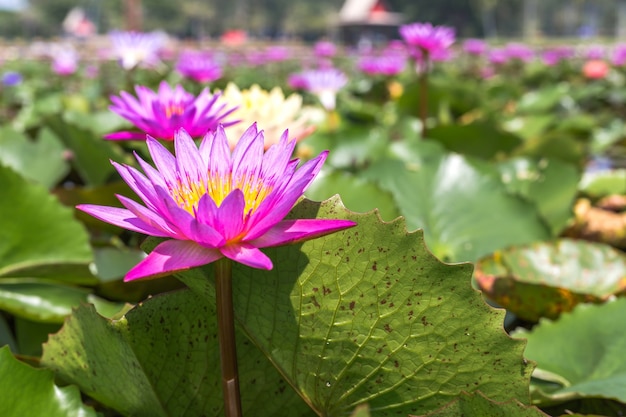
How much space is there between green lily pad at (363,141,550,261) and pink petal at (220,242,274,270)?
0.59 meters

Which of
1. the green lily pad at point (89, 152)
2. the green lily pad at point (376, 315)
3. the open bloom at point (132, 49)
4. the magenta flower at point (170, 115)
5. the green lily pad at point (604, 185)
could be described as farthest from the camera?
the open bloom at point (132, 49)

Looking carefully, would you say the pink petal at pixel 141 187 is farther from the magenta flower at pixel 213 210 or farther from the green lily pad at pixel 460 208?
the green lily pad at pixel 460 208

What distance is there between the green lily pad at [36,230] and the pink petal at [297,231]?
1.60 ft

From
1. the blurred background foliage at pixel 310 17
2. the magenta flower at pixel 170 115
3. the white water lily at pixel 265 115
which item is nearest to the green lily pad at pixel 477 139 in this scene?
the white water lily at pixel 265 115

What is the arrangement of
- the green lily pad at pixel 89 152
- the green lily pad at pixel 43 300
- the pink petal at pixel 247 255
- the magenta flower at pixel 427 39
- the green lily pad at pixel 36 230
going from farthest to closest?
1. the magenta flower at pixel 427 39
2. the green lily pad at pixel 89 152
3. the green lily pad at pixel 36 230
4. the green lily pad at pixel 43 300
5. the pink petal at pixel 247 255

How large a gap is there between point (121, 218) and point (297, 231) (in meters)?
0.11

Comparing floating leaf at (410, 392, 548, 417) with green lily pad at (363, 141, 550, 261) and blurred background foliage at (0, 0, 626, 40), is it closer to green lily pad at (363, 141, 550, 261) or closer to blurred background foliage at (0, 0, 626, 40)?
green lily pad at (363, 141, 550, 261)

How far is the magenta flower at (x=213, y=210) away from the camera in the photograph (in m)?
0.35

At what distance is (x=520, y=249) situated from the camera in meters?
0.88

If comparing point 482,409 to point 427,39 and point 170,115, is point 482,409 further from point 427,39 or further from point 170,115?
point 427,39

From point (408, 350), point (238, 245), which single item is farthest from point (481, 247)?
point (238, 245)

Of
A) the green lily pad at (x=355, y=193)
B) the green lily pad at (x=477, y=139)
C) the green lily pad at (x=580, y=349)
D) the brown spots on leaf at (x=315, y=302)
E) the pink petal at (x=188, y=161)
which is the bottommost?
the green lily pad at (x=477, y=139)

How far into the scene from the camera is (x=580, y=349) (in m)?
0.67

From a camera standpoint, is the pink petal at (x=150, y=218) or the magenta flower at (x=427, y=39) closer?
the pink petal at (x=150, y=218)
